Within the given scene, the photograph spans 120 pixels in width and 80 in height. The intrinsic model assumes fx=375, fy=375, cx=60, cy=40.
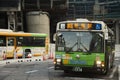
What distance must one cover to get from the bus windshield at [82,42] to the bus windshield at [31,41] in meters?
18.1

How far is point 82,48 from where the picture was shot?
17500 millimetres

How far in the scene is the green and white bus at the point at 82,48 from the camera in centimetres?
1731

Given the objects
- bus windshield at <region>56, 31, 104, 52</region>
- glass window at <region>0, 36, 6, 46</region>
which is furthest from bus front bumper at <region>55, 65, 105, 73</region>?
glass window at <region>0, 36, 6, 46</region>

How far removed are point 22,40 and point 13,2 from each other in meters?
24.0

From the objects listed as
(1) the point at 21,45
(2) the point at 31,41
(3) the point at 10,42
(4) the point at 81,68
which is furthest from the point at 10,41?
(4) the point at 81,68

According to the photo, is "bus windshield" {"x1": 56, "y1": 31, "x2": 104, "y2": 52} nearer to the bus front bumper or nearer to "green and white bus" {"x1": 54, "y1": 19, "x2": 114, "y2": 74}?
"green and white bus" {"x1": 54, "y1": 19, "x2": 114, "y2": 74}

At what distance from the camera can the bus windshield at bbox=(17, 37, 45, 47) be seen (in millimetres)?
35775

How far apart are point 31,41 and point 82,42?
65.7 ft

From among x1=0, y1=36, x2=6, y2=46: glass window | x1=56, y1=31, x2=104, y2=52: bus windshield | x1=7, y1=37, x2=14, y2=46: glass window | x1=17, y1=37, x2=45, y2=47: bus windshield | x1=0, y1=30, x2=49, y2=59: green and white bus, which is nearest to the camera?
x1=56, y1=31, x2=104, y2=52: bus windshield

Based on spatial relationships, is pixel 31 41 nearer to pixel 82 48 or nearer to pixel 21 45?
pixel 21 45

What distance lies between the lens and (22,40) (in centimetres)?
3606

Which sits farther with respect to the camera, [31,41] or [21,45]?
[31,41]

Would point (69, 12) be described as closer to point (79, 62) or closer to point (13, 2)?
point (13, 2)

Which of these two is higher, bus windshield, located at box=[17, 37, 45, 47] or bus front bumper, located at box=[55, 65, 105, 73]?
bus windshield, located at box=[17, 37, 45, 47]
